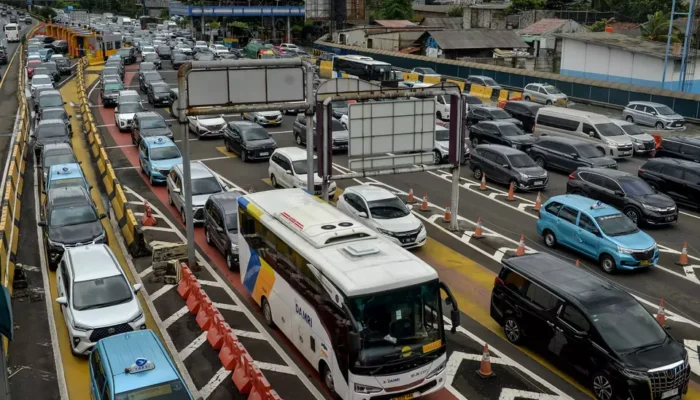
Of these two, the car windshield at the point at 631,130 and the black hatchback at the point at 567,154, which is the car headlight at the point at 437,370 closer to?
the black hatchback at the point at 567,154

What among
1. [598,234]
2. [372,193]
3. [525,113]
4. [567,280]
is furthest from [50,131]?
[567,280]

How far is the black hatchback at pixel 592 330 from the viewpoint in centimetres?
1260

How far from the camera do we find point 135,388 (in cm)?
1128

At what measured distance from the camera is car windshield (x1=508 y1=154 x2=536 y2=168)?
2831 cm

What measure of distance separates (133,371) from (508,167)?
19.9 m

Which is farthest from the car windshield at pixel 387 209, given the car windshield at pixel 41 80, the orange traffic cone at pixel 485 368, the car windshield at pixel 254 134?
the car windshield at pixel 41 80

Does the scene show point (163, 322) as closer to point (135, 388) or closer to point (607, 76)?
point (135, 388)

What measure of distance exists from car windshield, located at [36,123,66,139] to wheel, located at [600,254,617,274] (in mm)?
25375

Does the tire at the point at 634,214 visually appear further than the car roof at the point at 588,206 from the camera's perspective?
Yes

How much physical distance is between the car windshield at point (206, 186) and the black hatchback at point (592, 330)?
11.7 m

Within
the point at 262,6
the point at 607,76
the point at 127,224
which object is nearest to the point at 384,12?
the point at 262,6

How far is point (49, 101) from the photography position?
136ft

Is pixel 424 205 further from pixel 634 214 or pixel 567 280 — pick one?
pixel 567 280

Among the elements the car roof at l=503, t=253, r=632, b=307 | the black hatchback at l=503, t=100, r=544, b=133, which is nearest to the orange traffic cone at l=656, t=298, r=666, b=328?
the car roof at l=503, t=253, r=632, b=307
